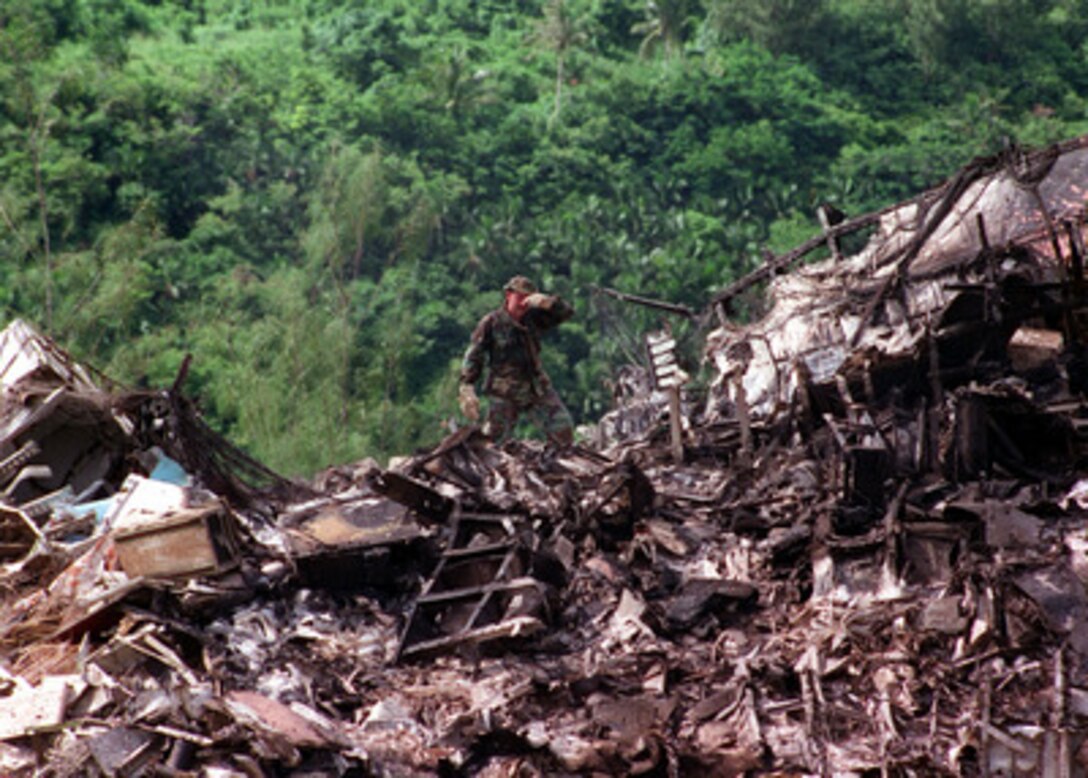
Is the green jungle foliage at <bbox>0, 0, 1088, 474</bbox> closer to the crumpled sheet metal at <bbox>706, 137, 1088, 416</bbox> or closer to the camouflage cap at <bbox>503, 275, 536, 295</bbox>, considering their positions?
the crumpled sheet metal at <bbox>706, 137, 1088, 416</bbox>

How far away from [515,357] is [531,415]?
1.51ft

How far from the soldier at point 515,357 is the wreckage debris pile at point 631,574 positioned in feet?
1.20

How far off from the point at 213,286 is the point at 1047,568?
2935 cm

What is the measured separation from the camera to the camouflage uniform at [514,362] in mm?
9930

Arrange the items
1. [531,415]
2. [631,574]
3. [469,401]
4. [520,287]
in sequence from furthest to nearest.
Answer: [531,415]
[520,287]
[469,401]
[631,574]

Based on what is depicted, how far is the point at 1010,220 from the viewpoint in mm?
10070

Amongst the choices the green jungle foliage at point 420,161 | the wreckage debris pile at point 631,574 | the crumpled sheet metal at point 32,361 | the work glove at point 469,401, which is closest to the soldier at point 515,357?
the work glove at point 469,401

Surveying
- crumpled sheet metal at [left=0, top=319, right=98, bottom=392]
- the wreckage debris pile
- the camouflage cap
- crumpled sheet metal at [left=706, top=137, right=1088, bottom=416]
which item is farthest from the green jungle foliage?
the wreckage debris pile

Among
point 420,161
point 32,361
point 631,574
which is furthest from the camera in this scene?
point 420,161

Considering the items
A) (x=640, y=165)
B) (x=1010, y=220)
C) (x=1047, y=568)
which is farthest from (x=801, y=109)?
(x=1047, y=568)

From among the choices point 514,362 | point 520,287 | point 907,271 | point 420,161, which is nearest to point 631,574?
point 514,362

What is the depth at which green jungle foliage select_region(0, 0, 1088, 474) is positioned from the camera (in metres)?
30.4

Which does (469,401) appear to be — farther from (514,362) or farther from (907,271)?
(907,271)

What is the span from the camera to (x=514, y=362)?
32.8ft
